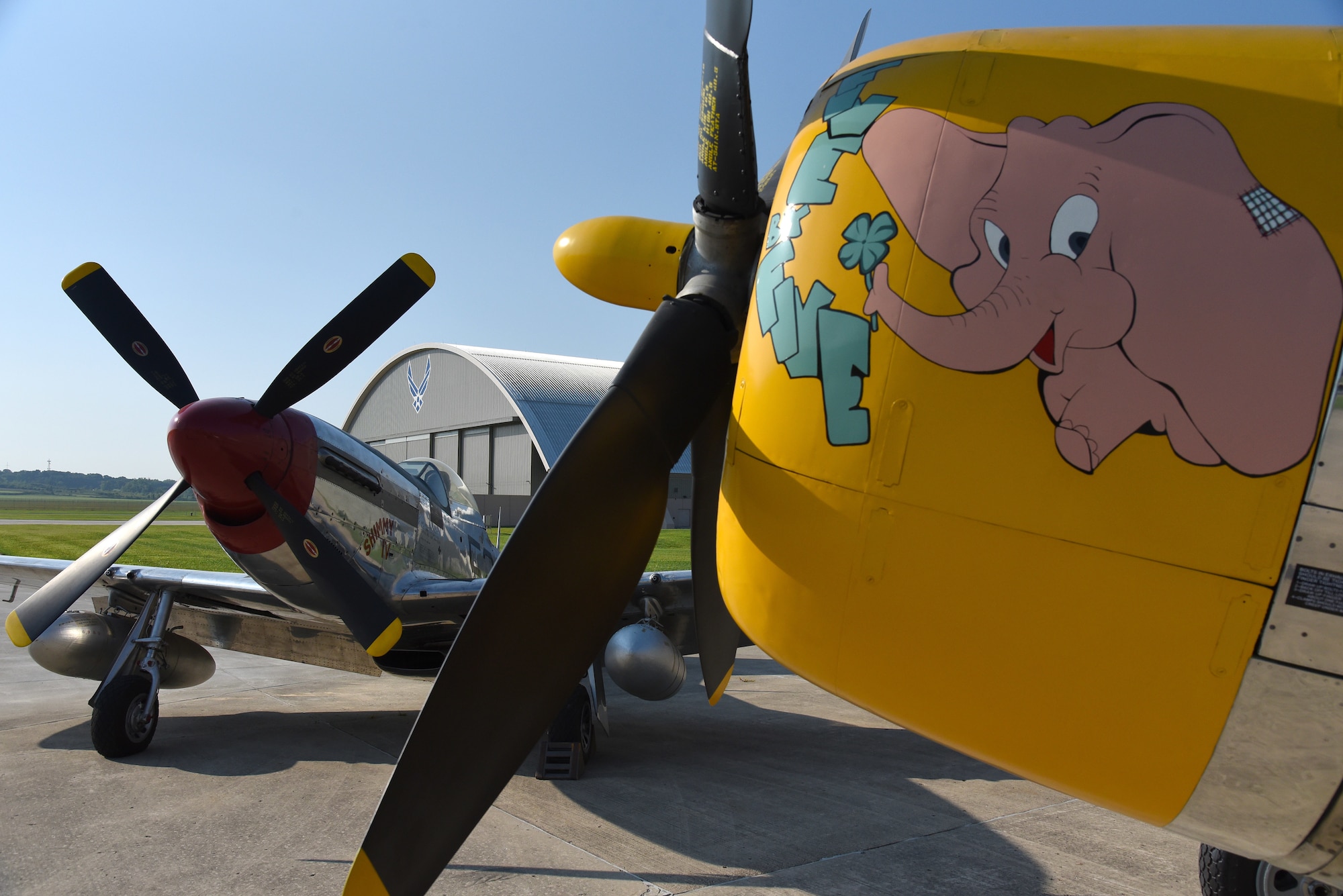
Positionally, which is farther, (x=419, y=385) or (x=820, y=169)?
(x=419, y=385)

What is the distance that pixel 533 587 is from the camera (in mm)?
2777

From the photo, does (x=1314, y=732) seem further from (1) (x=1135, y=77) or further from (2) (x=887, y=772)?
(2) (x=887, y=772)

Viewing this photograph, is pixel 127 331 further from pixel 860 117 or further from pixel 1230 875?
pixel 1230 875

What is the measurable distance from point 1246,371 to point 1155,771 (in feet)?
3.09

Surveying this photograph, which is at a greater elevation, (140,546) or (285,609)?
(285,609)

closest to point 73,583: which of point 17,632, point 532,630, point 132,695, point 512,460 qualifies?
point 17,632

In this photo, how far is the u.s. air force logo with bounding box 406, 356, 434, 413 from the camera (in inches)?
1668

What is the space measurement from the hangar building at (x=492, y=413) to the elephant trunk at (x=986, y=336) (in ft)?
102

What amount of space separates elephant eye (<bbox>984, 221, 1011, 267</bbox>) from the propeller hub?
17.9ft

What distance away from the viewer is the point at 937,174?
2.16 metres

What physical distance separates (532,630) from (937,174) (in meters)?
1.87

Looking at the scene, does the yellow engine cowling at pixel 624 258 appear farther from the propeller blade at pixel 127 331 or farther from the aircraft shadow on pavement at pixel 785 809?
the propeller blade at pixel 127 331

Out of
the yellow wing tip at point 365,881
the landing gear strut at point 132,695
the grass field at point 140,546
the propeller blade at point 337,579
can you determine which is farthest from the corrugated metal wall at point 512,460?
the yellow wing tip at point 365,881

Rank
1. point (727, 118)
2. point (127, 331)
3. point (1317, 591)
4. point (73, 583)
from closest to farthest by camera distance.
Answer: point (1317, 591) < point (727, 118) < point (73, 583) < point (127, 331)
